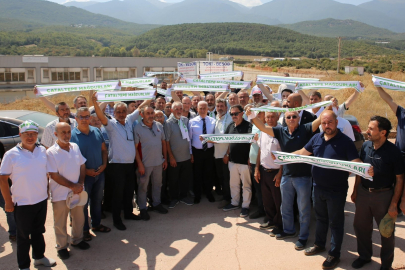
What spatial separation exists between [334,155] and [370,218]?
936 millimetres

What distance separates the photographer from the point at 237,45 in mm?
133500

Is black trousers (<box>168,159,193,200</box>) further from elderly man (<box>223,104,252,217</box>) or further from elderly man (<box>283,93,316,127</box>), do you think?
elderly man (<box>283,93,316,127</box>)

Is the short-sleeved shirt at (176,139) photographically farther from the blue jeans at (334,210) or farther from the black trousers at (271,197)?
the blue jeans at (334,210)

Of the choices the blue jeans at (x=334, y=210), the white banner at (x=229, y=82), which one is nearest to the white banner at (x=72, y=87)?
the white banner at (x=229, y=82)

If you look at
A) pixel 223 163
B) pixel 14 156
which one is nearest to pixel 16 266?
pixel 14 156

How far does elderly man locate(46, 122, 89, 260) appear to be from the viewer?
15.9 feet

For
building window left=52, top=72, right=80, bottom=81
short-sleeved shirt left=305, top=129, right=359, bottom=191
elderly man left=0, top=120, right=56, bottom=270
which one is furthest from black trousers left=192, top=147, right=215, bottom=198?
building window left=52, top=72, right=80, bottom=81

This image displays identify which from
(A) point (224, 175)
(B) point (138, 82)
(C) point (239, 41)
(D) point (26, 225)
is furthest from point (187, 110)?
(C) point (239, 41)

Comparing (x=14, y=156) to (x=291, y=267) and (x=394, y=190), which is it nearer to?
(x=291, y=267)

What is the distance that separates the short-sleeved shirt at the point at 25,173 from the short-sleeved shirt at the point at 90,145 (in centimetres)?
88

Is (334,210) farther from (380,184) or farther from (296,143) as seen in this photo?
(296,143)

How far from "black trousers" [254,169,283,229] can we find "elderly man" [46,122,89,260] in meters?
2.87

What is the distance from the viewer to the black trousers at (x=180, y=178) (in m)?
7.07

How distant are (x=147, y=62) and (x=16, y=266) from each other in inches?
2349
